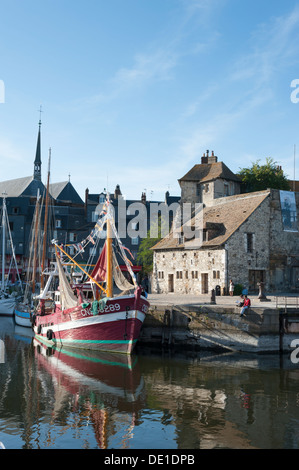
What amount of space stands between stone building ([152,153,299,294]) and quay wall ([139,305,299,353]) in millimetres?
11069

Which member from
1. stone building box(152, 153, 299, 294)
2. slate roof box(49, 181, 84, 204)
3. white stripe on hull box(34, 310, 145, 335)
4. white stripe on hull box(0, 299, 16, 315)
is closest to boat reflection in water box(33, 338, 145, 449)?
white stripe on hull box(34, 310, 145, 335)

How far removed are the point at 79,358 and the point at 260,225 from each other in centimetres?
2177

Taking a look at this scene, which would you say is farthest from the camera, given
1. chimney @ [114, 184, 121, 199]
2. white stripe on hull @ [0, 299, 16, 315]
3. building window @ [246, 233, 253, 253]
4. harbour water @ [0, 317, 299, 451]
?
chimney @ [114, 184, 121, 199]

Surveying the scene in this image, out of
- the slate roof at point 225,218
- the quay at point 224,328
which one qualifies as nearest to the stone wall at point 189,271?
the slate roof at point 225,218

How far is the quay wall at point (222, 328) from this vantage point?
82.1 feet

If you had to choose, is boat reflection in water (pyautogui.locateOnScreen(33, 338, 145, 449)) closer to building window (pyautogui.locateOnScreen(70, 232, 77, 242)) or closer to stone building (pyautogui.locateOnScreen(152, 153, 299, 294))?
stone building (pyautogui.locateOnScreen(152, 153, 299, 294))

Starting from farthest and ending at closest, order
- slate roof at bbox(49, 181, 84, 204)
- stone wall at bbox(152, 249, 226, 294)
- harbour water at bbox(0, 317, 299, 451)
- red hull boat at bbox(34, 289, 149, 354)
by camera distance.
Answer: slate roof at bbox(49, 181, 84, 204)
stone wall at bbox(152, 249, 226, 294)
red hull boat at bbox(34, 289, 149, 354)
harbour water at bbox(0, 317, 299, 451)

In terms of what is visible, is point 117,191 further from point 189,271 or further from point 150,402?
point 150,402

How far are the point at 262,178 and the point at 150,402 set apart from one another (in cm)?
4526

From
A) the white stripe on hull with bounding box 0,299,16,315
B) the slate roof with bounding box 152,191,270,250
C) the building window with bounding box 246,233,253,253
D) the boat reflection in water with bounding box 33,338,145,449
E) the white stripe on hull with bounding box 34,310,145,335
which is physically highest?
the slate roof with bounding box 152,191,270,250

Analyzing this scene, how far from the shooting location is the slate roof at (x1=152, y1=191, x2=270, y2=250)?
1554 inches

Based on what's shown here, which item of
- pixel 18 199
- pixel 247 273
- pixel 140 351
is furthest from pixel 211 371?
pixel 18 199

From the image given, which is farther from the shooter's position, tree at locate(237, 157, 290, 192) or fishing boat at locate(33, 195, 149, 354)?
tree at locate(237, 157, 290, 192)
